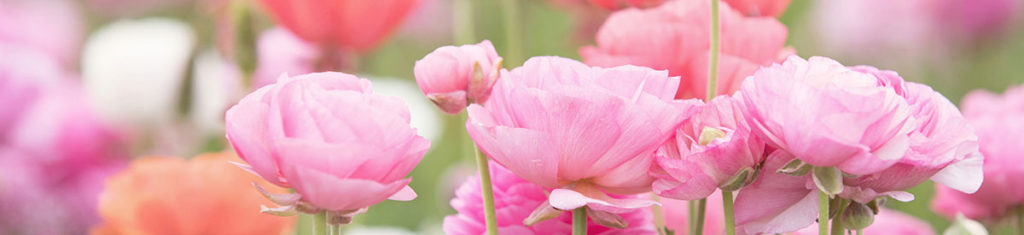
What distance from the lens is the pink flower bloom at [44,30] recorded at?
2.55 feet

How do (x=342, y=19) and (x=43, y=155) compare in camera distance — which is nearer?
(x=342, y=19)

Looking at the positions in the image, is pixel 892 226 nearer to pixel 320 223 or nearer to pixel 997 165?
pixel 997 165

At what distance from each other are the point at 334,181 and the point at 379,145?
0.04 ft

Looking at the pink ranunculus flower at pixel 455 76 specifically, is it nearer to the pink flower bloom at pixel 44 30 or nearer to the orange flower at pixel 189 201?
the orange flower at pixel 189 201

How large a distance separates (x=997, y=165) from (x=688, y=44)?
114mm

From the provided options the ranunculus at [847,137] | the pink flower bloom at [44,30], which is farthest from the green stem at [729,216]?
the pink flower bloom at [44,30]

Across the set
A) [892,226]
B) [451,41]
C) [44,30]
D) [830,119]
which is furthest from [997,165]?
[451,41]

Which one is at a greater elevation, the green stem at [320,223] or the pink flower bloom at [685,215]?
the green stem at [320,223]

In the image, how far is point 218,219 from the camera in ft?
1.40

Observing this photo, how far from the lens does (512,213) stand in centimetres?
27

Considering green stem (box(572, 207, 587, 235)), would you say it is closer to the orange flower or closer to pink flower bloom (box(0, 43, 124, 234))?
the orange flower

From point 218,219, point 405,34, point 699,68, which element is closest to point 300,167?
point 699,68

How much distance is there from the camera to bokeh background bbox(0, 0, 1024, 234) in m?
0.55

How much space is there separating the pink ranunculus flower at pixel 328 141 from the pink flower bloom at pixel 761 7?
116 millimetres
